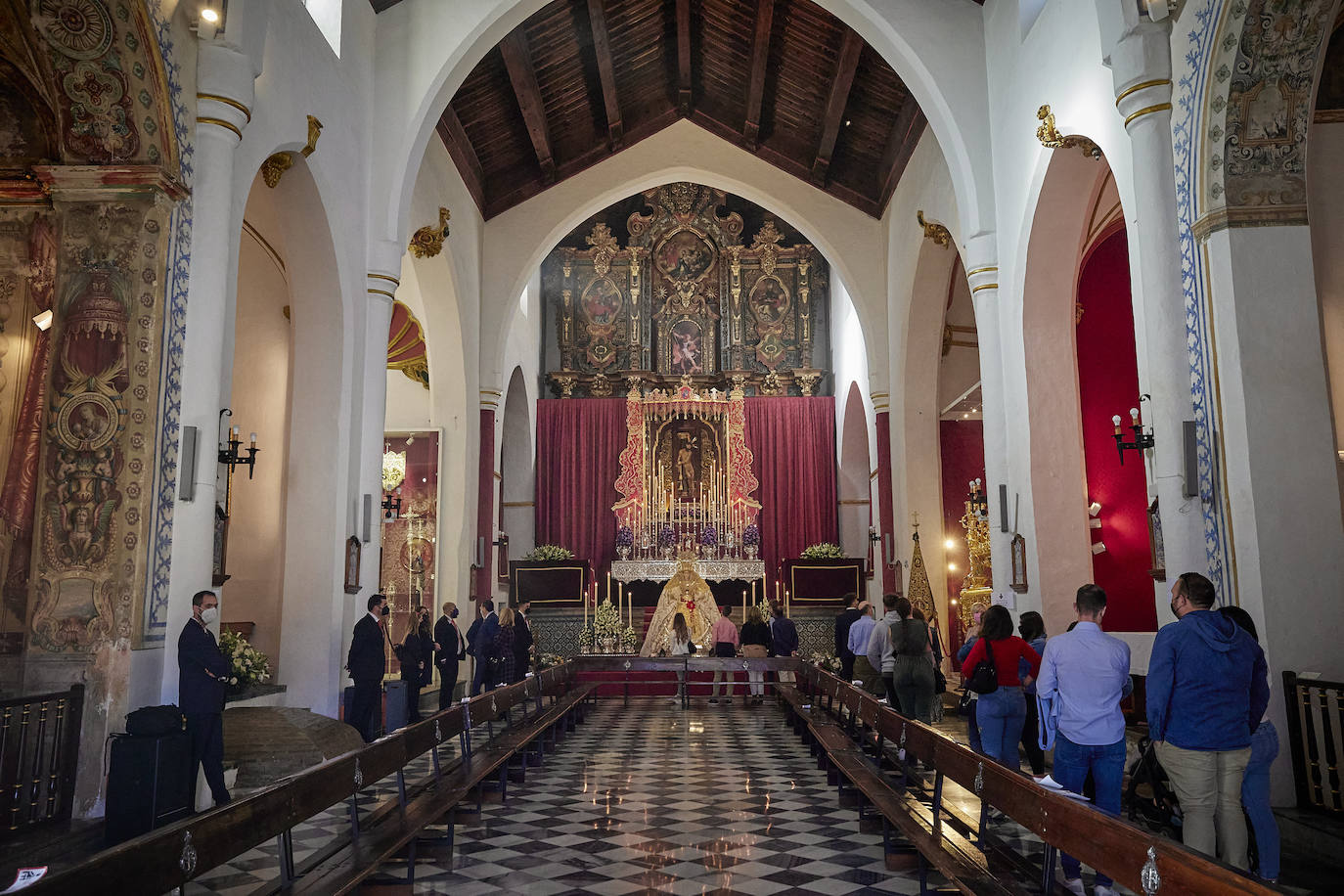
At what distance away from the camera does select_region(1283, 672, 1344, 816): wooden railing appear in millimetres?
5172

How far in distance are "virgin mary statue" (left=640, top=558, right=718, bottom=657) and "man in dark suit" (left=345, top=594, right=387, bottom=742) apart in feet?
23.6

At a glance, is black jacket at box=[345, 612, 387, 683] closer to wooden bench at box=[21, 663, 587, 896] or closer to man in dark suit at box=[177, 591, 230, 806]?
wooden bench at box=[21, 663, 587, 896]

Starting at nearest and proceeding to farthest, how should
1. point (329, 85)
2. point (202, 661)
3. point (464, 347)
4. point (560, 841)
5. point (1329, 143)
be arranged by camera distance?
point (560, 841)
point (202, 661)
point (1329, 143)
point (329, 85)
point (464, 347)

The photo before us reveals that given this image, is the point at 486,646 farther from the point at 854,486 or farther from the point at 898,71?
the point at 854,486

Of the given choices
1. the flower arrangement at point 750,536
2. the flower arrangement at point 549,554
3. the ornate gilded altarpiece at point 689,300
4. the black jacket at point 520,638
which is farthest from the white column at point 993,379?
the ornate gilded altarpiece at point 689,300

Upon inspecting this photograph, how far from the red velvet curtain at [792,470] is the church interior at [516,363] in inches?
103

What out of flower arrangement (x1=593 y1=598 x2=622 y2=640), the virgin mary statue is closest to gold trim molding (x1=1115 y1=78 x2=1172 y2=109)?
the virgin mary statue

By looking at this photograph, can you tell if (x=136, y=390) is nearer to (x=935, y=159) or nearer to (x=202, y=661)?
(x=202, y=661)

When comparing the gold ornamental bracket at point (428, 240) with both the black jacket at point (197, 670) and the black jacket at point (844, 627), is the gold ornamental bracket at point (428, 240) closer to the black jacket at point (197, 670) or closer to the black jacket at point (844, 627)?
the black jacket at point (844, 627)

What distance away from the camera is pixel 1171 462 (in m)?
6.11

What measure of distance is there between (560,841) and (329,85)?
704 centimetres

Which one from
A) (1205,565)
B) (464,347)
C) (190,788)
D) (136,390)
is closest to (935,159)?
(464,347)

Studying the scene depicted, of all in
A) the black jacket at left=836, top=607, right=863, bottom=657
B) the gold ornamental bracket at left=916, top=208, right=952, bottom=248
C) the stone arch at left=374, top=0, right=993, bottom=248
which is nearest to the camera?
the stone arch at left=374, top=0, right=993, bottom=248

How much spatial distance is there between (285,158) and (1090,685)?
753cm
